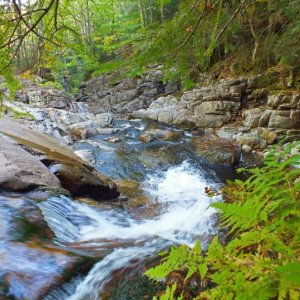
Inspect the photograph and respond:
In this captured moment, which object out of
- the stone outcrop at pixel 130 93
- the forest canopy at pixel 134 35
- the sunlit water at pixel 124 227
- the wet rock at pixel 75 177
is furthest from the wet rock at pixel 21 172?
the stone outcrop at pixel 130 93

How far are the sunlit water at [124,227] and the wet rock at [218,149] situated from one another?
231 centimetres

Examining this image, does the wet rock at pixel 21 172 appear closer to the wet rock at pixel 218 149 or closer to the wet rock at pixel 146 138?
the wet rock at pixel 218 149

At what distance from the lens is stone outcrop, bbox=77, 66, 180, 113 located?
66.6 feet

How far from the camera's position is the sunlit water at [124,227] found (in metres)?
3.38

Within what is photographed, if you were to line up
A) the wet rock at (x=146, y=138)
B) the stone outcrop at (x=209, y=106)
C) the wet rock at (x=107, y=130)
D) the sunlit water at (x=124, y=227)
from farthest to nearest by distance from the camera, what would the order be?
the wet rock at (x=107, y=130) → the stone outcrop at (x=209, y=106) → the wet rock at (x=146, y=138) → the sunlit water at (x=124, y=227)

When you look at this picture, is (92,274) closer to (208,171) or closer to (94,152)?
(208,171)

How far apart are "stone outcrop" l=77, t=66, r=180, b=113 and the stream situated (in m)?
9.13

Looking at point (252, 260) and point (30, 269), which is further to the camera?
point (30, 269)

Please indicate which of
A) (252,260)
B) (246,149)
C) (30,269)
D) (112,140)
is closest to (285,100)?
(246,149)

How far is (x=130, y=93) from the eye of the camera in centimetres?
2136

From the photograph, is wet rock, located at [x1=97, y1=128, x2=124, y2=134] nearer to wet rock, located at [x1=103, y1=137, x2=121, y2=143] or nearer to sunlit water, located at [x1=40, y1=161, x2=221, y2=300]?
wet rock, located at [x1=103, y1=137, x2=121, y2=143]

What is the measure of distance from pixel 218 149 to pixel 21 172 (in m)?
6.83

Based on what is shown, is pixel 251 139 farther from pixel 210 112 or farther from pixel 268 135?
pixel 210 112

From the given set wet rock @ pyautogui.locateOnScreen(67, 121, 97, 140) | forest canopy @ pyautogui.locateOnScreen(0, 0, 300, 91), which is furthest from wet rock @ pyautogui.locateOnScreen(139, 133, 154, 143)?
forest canopy @ pyautogui.locateOnScreen(0, 0, 300, 91)
